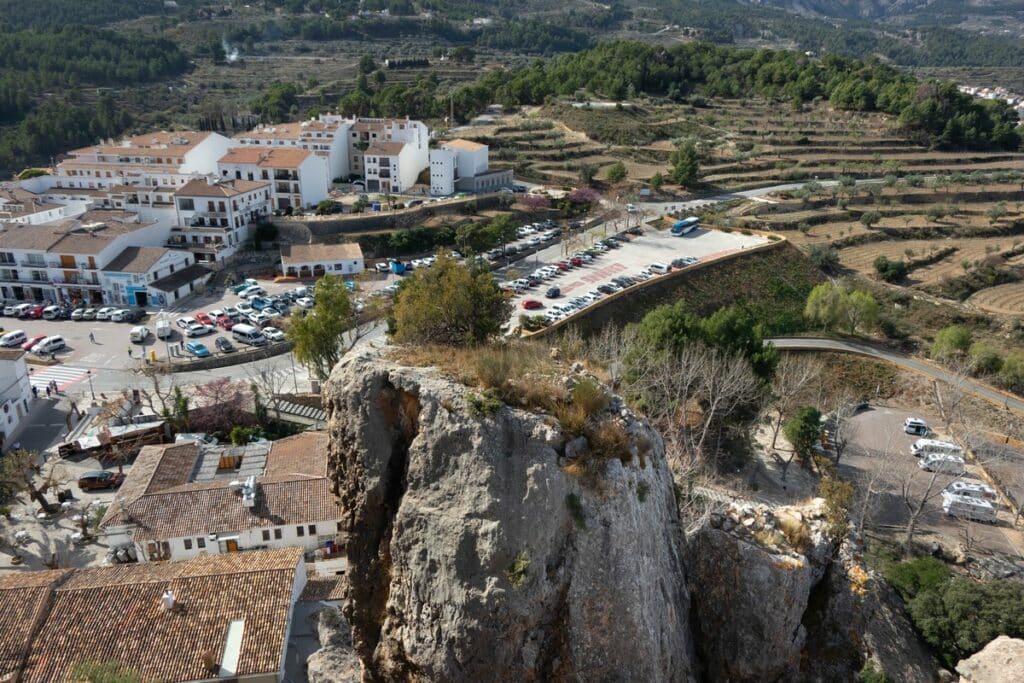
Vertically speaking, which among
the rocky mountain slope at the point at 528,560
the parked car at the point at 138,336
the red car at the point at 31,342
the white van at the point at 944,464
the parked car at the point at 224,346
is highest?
the rocky mountain slope at the point at 528,560

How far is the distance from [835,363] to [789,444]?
32.5ft

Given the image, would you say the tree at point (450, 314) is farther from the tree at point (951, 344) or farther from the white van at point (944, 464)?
the tree at point (951, 344)

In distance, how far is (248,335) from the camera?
40.3 meters

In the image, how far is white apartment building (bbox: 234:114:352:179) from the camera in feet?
216

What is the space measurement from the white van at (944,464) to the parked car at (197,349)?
37.3 m

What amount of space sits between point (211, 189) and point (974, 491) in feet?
176

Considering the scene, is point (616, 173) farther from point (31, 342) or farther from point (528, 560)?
point (528, 560)

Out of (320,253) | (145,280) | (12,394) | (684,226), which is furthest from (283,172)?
(684,226)

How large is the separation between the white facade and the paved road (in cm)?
3426

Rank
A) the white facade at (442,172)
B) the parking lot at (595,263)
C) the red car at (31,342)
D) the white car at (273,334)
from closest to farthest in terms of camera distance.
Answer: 1. the red car at (31,342)
2. the white car at (273,334)
3. the parking lot at (595,263)
4. the white facade at (442,172)

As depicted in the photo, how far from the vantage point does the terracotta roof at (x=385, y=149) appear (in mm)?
62441

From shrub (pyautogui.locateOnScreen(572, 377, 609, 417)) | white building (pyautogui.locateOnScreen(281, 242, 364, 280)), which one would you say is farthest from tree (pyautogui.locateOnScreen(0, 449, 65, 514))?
white building (pyautogui.locateOnScreen(281, 242, 364, 280))

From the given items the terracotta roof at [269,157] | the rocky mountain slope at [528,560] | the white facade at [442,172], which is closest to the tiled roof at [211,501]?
the rocky mountain slope at [528,560]

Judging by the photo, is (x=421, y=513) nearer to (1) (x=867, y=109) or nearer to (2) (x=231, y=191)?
(2) (x=231, y=191)
